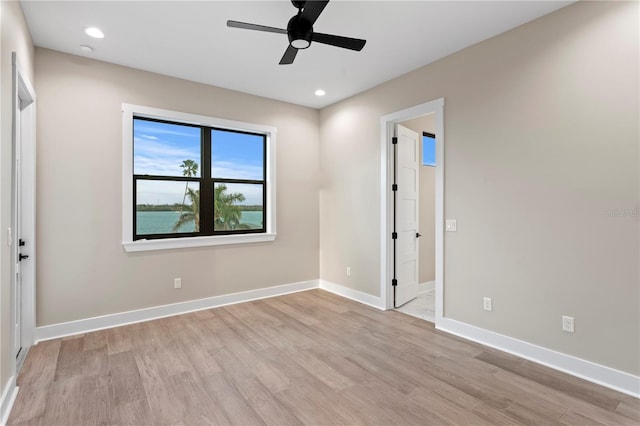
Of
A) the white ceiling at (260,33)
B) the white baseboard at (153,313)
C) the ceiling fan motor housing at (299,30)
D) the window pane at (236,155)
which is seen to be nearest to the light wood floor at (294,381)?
the white baseboard at (153,313)

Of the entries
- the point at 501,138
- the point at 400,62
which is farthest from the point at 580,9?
the point at 400,62

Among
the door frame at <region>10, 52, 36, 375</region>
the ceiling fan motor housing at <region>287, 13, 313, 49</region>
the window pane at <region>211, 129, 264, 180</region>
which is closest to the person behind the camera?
the ceiling fan motor housing at <region>287, 13, 313, 49</region>

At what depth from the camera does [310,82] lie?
13.5 ft

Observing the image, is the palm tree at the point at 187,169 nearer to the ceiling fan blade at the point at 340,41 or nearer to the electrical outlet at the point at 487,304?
the ceiling fan blade at the point at 340,41

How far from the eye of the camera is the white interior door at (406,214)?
423cm

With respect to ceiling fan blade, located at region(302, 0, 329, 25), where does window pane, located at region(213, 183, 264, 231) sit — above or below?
below

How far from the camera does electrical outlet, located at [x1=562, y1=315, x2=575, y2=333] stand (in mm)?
2572

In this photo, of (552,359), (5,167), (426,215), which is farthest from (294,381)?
(426,215)

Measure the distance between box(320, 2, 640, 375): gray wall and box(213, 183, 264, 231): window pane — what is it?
2.53 metres

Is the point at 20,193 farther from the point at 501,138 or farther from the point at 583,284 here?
the point at 583,284

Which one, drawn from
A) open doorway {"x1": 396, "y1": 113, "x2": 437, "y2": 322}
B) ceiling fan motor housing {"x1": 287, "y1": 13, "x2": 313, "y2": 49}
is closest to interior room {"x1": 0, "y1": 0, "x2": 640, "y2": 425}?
ceiling fan motor housing {"x1": 287, "y1": 13, "x2": 313, "y2": 49}

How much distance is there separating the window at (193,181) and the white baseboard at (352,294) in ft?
3.90

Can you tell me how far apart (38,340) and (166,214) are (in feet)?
5.64

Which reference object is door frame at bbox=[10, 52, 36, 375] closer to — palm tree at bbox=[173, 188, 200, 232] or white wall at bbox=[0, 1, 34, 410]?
white wall at bbox=[0, 1, 34, 410]
